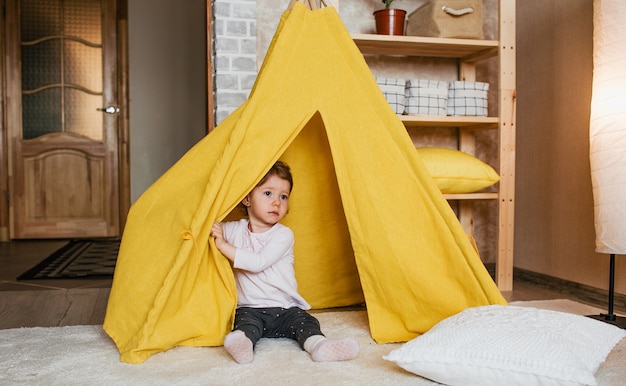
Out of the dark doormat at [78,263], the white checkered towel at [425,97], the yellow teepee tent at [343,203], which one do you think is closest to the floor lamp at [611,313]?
the yellow teepee tent at [343,203]

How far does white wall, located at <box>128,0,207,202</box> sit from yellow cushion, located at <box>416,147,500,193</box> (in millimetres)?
2915

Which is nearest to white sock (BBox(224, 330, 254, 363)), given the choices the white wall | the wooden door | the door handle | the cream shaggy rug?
the cream shaggy rug

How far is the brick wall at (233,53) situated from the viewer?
8.89ft

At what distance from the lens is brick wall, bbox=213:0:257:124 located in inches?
107

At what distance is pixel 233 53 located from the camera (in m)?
2.72

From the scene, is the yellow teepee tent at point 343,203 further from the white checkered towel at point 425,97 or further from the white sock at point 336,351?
the white checkered towel at point 425,97

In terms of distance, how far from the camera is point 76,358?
1.64 meters

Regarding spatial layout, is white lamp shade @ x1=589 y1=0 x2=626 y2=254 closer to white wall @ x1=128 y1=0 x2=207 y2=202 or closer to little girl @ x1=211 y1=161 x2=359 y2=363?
little girl @ x1=211 y1=161 x2=359 y2=363

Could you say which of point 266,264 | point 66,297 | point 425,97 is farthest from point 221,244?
point 425,97

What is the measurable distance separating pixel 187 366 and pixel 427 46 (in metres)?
1.83

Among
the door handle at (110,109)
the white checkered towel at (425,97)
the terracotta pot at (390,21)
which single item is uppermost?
the terracotta pot at (390,21)

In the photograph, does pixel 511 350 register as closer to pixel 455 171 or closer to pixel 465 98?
pixel 455 171

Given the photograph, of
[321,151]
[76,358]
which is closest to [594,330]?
[321,151]

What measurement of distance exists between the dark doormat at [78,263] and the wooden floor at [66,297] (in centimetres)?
10
